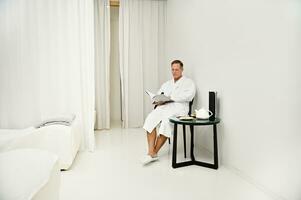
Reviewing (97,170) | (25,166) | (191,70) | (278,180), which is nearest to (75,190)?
(97,170)

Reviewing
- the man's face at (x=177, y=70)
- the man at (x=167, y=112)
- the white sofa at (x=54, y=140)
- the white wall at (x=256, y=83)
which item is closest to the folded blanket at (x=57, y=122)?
the white sofa at (x=54, y=140)

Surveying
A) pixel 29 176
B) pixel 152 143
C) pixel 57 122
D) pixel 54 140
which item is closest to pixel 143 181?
pixel 152 143

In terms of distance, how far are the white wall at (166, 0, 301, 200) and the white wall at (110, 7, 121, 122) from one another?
2.27m

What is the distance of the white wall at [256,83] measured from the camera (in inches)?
74.6

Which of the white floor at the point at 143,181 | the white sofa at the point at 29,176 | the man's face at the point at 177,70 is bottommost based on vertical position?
the white floor at the point at 143,181

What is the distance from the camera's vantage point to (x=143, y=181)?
2426 millimetres

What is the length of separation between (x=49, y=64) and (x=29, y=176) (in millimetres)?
2628

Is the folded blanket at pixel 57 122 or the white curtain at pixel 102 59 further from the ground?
the white curtain at pixel 102 59

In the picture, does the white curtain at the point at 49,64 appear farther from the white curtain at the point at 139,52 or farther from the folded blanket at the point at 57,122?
the white curtain at the point at 139,52

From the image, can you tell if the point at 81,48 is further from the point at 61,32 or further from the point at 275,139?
the point at 275,139

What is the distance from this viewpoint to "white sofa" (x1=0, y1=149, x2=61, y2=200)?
0.87 m

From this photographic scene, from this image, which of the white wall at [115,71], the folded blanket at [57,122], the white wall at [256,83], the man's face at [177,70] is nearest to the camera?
the white wall at [256,83]

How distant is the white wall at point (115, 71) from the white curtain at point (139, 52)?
0.49m

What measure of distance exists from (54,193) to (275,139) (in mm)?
1720
